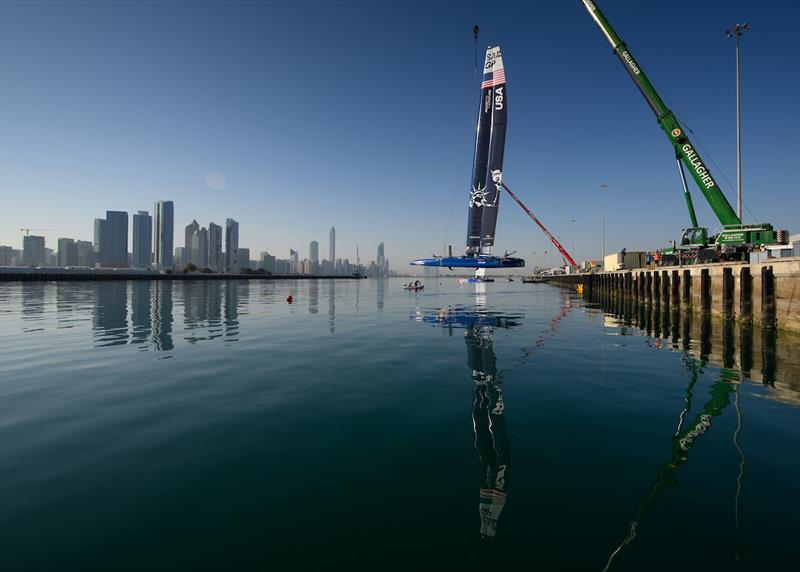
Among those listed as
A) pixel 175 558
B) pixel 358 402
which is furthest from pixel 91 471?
pixel 358 402

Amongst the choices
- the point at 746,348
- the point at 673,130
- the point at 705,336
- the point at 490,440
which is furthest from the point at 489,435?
the point at 673,130

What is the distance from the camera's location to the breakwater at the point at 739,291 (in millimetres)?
18453

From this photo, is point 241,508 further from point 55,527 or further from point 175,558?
point 55,527

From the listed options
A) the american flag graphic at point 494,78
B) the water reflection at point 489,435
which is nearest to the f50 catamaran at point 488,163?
the american flag graphic at point 494,78

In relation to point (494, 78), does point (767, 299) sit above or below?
below

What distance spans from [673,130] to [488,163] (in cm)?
1759

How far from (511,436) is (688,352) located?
12736 millimetres

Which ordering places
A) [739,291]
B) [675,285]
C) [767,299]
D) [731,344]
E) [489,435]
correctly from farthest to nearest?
[675,285] → [739,291] → [767,299] → [731,344] → [489,435]

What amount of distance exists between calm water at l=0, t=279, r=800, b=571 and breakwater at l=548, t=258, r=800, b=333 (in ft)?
26.6

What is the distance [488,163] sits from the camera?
120 ft

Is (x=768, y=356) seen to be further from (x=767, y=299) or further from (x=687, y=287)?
(x=687, y=287)

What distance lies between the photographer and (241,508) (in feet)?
15.7

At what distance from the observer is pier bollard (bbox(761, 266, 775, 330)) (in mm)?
19484

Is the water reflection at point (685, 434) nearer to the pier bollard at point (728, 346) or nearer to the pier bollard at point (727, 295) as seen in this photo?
the pier bollard at point (728, 346)
